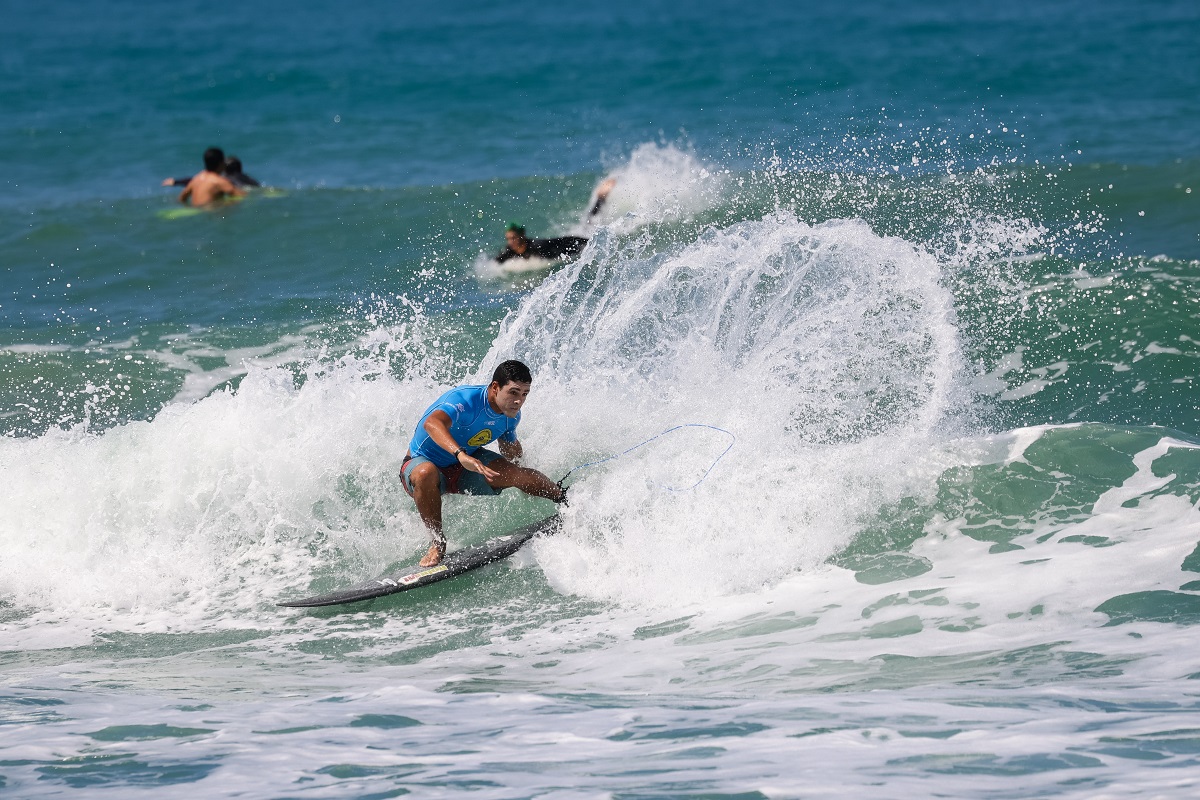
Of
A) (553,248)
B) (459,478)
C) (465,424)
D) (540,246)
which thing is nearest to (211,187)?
(540,246)

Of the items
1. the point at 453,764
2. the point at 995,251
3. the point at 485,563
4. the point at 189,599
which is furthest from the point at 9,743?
the point at 995,251

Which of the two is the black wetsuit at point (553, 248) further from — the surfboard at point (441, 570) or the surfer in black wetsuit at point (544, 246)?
the surfboard at point (441, 570)

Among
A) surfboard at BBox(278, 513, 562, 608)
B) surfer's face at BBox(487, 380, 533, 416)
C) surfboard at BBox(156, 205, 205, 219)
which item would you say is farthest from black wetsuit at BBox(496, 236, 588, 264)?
surfer's face at BBox(487, 380, 533, 416)

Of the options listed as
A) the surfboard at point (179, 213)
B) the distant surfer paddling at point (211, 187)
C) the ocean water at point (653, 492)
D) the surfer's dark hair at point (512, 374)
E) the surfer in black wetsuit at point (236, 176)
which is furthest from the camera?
the surfer in black wetsuit at point (236, 176)

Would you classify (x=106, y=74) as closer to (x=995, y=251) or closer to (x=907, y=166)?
(x=907, y=166)

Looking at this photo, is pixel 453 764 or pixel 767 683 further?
pixel 767 683

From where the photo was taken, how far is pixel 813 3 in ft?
141

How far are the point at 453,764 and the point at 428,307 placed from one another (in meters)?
8.92

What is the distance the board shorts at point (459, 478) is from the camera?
25.5 feet

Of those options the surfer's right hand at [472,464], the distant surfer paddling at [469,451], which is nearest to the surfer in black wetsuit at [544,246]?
the distant surfer paddling at [469,451]

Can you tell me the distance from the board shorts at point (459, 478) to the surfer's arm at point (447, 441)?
0.25m

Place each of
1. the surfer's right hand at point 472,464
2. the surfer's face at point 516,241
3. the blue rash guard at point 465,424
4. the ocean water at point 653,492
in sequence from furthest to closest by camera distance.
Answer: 1. the surfer's face at point 516,241
2. the blue rash guard at point 465,424
3. the surfer's right hand at point 472,464
4. the ocean water at point 653,492

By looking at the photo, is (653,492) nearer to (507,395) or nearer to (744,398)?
(744,398)

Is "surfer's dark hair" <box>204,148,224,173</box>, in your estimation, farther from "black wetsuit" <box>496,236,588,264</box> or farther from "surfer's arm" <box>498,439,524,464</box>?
"surfer's arm" <box>498,439,524,464</box>
